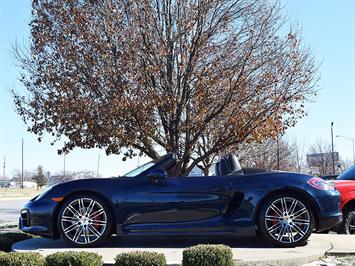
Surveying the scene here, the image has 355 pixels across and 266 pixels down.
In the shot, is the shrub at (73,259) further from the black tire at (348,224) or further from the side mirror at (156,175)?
the black tire at (348,224)

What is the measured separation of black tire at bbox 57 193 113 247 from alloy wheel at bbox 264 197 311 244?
2136 mm

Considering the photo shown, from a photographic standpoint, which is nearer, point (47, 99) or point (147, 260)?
point (147, 260)

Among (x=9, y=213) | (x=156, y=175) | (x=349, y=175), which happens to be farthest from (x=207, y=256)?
(x=9, y=213)

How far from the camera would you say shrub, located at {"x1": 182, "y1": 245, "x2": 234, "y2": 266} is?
17.4 ft

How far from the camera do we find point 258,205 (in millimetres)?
6875

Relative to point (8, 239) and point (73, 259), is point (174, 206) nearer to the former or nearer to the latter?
point (73, 259)

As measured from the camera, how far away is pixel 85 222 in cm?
689

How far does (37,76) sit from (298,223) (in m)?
7.76

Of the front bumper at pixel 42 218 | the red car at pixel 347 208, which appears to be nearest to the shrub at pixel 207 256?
the front bumper at pixel 42 218

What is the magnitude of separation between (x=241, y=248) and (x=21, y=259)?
9.12 feet

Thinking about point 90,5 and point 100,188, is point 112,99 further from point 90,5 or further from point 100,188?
point 100,188

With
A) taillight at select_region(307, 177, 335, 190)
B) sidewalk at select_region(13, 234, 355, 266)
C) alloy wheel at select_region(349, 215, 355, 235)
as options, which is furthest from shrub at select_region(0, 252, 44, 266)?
alloy wheel at select_region(349, 215, 355, 235)

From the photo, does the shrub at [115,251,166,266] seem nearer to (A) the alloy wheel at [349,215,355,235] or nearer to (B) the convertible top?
(B) the convertible top

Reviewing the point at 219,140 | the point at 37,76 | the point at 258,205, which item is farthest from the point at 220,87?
the point at 258,205
